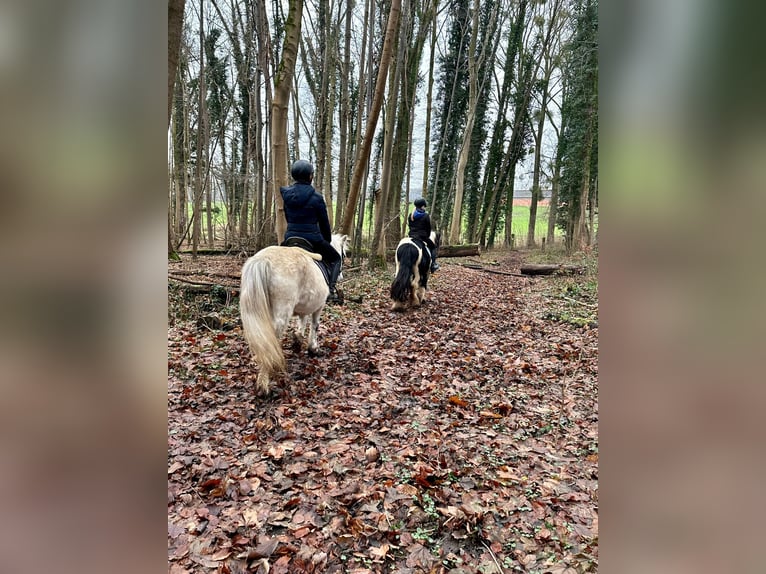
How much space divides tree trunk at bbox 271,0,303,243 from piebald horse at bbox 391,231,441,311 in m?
2.57

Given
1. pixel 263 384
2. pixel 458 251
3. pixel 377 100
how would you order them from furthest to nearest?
pixel 458 251
pixel 377 100
pixel 263 384

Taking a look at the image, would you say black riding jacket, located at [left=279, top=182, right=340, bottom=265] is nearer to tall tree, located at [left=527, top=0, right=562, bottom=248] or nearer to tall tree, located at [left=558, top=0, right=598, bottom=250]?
tall tree, located at [left=558, top=0, right=598, bottom=250]

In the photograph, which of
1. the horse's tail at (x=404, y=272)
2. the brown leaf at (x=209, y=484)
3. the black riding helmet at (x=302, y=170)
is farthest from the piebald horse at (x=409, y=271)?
the brown leaf at (x=209, y=484)

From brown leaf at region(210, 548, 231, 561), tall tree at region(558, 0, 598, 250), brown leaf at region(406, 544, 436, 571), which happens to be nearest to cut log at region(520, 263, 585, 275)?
tall tree at region(558, 0, 598, 250)

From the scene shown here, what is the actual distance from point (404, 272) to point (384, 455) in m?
4.89

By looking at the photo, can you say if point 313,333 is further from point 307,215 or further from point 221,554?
point 221,554

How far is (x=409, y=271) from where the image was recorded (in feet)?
25.5

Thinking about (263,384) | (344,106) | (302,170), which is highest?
(344,106)

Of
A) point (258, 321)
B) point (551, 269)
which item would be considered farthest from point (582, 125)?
point (258, 321)

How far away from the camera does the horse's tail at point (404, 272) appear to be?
7.75m

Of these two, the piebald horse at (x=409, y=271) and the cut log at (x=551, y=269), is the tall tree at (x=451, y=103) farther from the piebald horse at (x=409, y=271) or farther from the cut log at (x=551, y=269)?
the piebald horse at (x=409, y=271)

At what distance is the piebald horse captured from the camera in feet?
25.4
